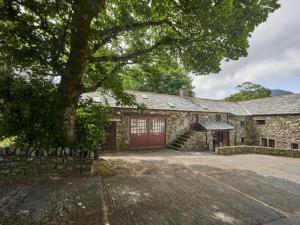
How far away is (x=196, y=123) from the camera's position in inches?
731

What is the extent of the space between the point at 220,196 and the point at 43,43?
21.2 ft

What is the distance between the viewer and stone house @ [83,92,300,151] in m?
14.9

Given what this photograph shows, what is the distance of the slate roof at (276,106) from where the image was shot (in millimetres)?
18656

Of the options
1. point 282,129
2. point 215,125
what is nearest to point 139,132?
point 215,125

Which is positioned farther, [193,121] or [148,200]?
[193,121]

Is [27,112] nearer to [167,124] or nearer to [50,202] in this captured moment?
[50,202]

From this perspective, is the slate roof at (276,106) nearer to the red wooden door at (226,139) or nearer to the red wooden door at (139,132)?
the red wooden door at (226,139)

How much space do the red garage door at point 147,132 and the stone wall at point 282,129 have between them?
11.8m

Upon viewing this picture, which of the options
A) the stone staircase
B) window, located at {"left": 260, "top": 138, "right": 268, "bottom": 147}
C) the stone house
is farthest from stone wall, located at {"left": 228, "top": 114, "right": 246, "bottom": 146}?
the stone staircase

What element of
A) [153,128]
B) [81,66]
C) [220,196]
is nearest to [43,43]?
[81,66]

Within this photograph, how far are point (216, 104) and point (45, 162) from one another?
20354 mm

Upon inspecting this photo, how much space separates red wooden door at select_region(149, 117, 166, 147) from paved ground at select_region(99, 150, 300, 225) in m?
7.88

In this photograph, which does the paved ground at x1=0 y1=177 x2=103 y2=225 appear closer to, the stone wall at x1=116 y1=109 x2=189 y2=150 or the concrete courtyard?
the concrete courtyard

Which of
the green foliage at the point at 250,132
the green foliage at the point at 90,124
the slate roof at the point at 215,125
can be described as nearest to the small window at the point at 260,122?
the green foliage at the point at 250,132
